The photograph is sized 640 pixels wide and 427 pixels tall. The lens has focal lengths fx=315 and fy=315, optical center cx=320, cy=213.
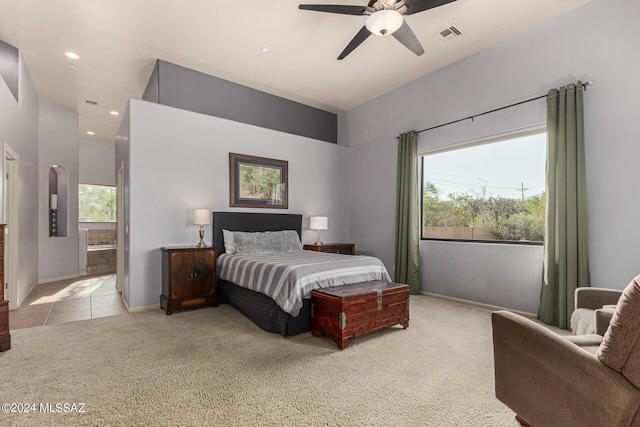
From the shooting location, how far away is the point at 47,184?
5930 millimetres

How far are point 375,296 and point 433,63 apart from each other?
3542mm

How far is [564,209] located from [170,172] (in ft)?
15.5

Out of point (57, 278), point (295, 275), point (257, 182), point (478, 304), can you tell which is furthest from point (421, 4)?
point (57, 278)

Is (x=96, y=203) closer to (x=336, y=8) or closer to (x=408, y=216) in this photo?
(x=408, y=216)

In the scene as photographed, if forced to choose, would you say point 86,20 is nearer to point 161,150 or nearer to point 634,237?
point 161,150

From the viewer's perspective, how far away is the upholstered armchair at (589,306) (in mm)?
2067

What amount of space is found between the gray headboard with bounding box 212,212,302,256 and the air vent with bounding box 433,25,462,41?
3310 mm

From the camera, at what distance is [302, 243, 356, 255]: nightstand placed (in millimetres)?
5359

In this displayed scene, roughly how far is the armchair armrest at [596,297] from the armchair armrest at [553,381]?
1.30 metres

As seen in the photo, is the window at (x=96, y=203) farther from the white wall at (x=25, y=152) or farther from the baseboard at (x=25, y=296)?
the baseboard at (x=25, y=296)

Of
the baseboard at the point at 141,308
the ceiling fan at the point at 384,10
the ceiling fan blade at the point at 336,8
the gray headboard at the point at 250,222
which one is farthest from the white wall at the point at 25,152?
the ceiling fan at the point at 384,10

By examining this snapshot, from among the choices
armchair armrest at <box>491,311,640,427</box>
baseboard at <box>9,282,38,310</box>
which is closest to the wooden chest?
armchair armrest at <box>491,311,640,427</box>

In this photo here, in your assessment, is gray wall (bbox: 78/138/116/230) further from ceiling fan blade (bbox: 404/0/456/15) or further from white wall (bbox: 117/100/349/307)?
ceiling fan blade (bbox: 404/0/456/15)

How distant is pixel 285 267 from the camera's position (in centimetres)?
315
